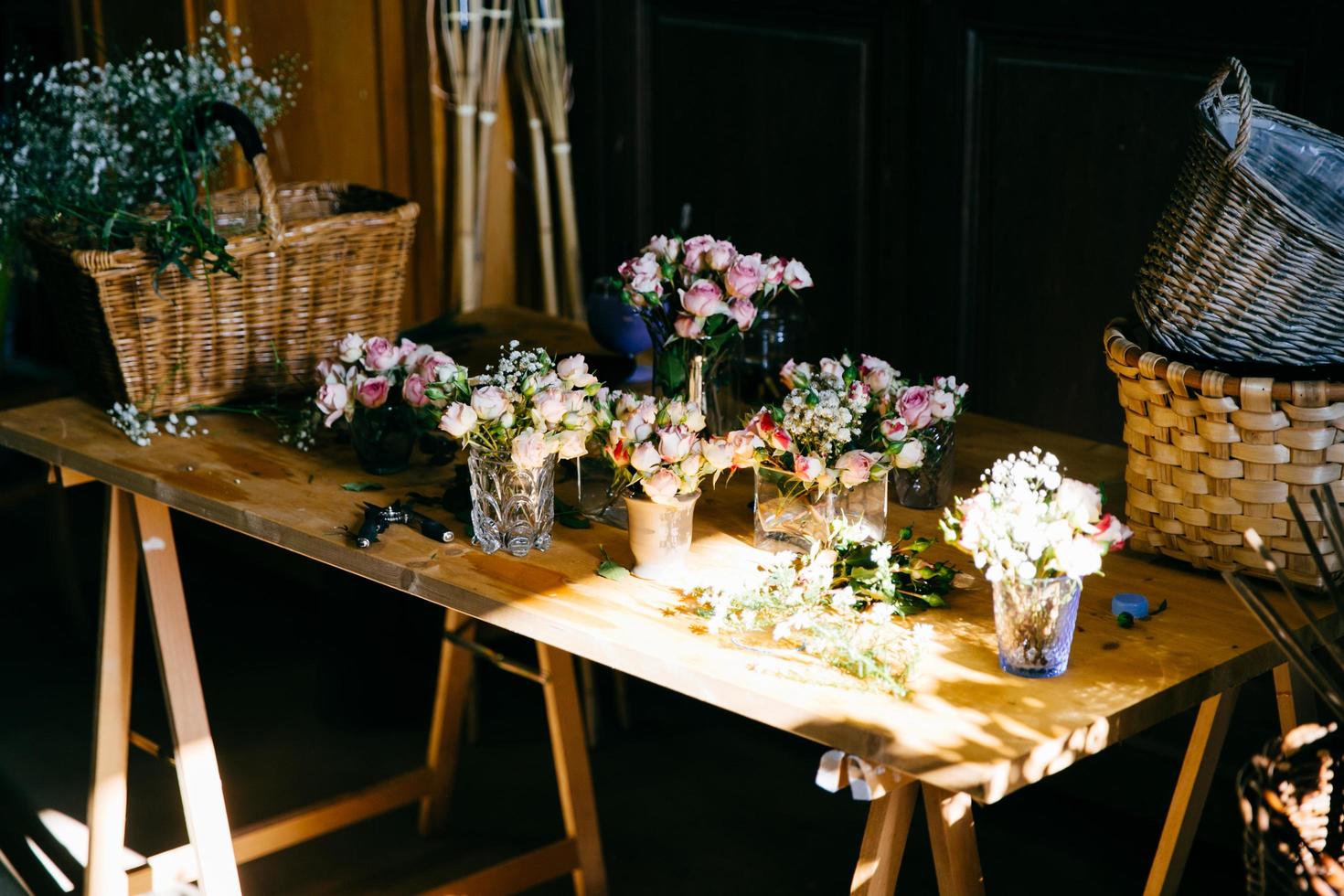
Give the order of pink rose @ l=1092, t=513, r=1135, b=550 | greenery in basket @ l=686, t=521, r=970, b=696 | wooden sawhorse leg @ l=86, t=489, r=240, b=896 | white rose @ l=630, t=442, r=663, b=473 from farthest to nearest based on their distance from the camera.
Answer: wooden sawhorse leg @ l=86, t=489, r=240, b=896, white rose @ l=630, t=442, r=663, b=473, greenery in basket @ l=686, t=521, r=970, b=696, pink rose @ l=1092, t=513, r=1135, b=550

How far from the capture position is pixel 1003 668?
1605mm

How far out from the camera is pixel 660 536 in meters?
1.84

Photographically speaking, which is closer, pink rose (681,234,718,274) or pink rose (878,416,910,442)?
pink rose (878,416,910,442)

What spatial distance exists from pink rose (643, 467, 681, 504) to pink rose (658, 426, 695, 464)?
18 millimetres

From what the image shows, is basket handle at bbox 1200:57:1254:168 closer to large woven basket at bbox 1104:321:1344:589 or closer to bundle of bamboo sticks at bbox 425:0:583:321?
large woven basket at bbox 1104:321:1344:589

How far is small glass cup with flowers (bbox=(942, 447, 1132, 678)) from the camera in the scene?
152 centimetres

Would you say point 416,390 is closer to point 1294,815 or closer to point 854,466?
point 854,466

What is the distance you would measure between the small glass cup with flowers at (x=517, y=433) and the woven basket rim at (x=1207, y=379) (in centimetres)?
66

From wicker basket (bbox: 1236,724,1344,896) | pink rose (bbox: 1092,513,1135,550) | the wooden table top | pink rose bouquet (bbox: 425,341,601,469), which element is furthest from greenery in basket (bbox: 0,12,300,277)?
wicker basket (bbox: 1236,724,1344,896)

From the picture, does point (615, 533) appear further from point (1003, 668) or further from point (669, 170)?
point (669, 170)

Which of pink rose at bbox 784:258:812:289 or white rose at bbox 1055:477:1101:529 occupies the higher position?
pink rose at bbox 784:258:812:289

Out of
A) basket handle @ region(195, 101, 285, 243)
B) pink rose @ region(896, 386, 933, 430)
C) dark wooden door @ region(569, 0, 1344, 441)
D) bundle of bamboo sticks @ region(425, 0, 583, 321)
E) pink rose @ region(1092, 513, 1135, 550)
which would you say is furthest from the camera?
bundle of bamboo sticks @ region(425, 0, 583, 321)

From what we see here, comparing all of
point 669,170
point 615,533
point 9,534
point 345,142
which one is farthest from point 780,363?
point 9,534

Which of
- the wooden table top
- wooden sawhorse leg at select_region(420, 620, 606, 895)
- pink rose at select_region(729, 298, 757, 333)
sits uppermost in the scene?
pink rose at select_region(729, 298, 757, 333)
